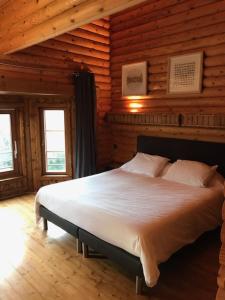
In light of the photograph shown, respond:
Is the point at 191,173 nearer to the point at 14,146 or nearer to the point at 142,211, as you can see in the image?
the point at 142,211

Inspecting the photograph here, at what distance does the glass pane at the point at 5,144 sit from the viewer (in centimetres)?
461

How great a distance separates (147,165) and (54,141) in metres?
2.05

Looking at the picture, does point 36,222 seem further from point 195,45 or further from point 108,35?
point 108,35

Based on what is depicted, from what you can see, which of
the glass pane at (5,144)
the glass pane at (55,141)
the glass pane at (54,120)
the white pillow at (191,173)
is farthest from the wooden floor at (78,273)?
the glass pane at (54,120)

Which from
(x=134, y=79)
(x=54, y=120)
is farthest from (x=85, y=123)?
(x=134, y=79)

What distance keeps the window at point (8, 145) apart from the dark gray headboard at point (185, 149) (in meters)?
2.41

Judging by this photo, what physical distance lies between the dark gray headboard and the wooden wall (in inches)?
49.8

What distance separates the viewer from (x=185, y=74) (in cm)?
407

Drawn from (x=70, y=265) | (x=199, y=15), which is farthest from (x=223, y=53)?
(x=70, y=265)

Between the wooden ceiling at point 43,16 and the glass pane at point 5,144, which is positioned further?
the glass pane at point 5,144

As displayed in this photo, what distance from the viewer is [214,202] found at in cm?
307

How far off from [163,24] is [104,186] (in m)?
3.03

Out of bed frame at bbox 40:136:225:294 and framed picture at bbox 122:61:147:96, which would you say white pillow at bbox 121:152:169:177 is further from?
framed picture at bbox 122:61:147:96

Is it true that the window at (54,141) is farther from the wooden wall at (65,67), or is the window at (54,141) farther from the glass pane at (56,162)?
the wooden wall at (65,67)
